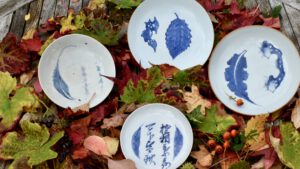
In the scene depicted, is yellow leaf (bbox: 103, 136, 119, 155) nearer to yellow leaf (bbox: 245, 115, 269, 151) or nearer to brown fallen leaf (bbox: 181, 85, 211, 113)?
brown fallen leaf (bbox: 181, 85, 211, 113)

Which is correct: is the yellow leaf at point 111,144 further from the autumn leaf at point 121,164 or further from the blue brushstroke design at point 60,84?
the blue brushstroke design at point 60,84

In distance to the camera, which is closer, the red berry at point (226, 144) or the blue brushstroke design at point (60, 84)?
the red berry at point (226, 144)

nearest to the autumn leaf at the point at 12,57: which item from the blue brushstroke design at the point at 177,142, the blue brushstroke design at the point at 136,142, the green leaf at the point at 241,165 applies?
the blue brushstroke design at the point at 136,142

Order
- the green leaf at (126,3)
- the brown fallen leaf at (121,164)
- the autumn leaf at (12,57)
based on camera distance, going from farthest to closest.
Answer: the green leaf at (126,3)
the autumn leaf at (12,57)
the brown fallen leaf at (121,164)

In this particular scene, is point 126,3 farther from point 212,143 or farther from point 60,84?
point 212,143

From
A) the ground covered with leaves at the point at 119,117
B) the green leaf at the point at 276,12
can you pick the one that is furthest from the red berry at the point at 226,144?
the green leaf at the point at 276,12

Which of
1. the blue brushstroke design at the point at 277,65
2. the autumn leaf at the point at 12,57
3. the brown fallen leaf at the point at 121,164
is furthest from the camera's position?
the autumn leaf at the point at 12,57

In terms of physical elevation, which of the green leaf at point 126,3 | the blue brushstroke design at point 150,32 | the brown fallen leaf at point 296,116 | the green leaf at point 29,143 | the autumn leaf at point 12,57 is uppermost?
the green leaf at point 126,3

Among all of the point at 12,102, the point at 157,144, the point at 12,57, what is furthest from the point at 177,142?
the point at 12,57

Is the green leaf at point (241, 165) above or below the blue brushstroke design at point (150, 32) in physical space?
below
